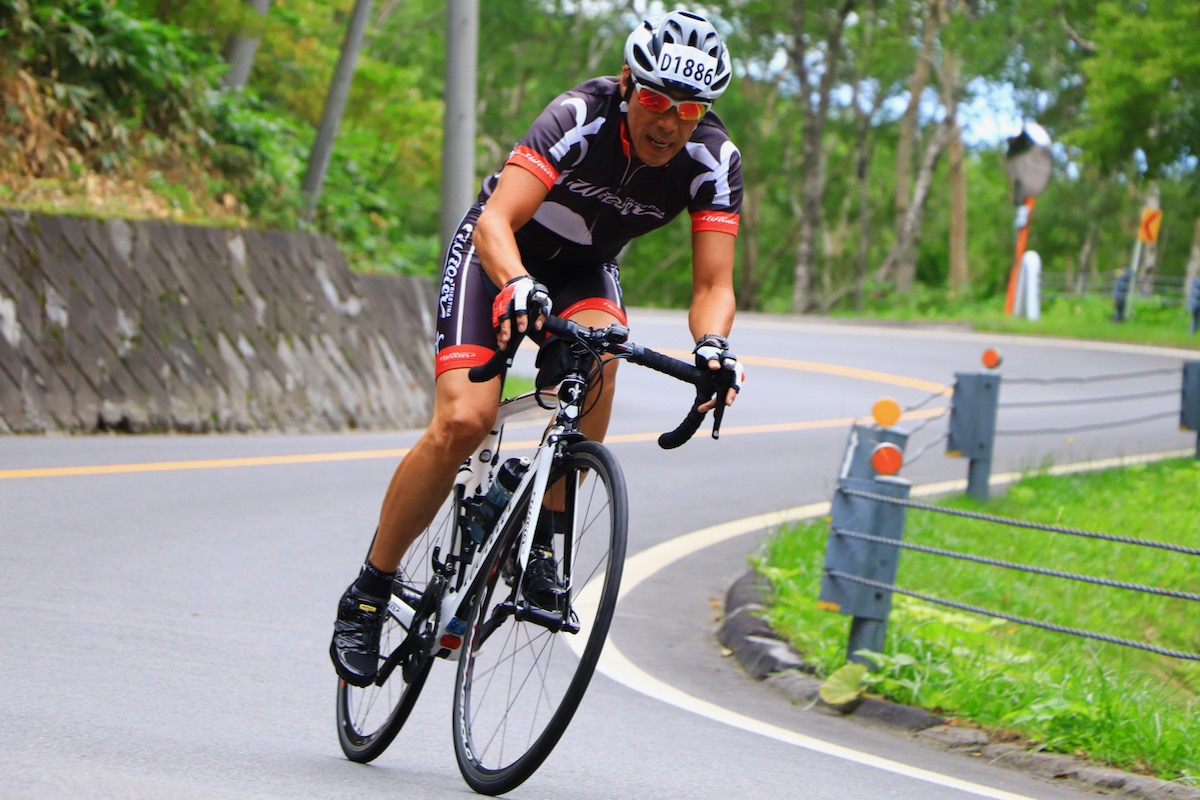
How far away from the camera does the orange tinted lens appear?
14.8 feet

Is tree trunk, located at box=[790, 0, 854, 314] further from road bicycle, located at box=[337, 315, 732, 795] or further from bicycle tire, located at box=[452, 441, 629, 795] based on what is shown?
bicycle tire, located at box=[452, 441, 629, 795]

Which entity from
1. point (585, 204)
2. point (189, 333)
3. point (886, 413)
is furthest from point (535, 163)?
point (189, 333)

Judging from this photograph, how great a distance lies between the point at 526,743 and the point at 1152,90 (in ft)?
104

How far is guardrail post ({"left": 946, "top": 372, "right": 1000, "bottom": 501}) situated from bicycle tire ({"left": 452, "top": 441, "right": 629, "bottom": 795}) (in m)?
7.38

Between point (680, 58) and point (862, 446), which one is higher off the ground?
point (680, 58)

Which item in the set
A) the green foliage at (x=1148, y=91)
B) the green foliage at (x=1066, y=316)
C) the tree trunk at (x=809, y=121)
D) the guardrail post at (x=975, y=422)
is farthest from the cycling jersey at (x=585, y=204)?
the tree trunk at (x=809, y=121)

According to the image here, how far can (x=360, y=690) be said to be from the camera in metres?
5.09

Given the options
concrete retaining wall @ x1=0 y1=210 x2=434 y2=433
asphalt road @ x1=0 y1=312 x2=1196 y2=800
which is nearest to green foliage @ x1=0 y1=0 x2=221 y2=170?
concrete retaining wall @ x1=0 y1=210 x2=434 y2=433

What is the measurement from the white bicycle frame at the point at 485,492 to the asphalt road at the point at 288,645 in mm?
449

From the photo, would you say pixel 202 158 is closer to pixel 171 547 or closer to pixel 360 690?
pixel 171 547

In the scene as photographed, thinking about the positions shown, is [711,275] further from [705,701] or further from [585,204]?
[705,701]

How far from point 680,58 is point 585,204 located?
64 centimetres

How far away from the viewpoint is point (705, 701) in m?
6.33

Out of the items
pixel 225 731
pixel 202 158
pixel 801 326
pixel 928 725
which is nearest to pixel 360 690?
pixel 225 731
